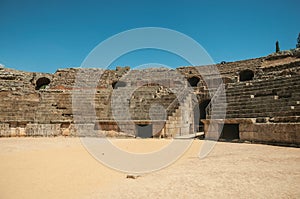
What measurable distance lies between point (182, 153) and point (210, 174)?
8.43ft

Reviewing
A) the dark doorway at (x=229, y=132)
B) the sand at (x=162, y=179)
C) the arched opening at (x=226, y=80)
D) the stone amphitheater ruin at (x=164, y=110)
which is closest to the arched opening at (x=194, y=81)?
the arched opening at (x=226, y=80)

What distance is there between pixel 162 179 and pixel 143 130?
25.0ft

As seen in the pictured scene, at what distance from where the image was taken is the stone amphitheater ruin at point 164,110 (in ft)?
27.3

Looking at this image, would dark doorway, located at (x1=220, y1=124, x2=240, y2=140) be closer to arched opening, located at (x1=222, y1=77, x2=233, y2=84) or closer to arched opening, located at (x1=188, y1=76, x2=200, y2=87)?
arched opening, located at (x1=222, y1=77, x2=233, y2=84)

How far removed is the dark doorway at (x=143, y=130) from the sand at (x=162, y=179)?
5.92 m

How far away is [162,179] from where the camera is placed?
3.94 metres

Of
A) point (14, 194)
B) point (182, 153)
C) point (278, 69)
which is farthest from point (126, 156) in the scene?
point (278, 69)

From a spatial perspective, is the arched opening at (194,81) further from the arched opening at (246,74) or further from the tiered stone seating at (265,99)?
the tiered stone seating at (265,99)

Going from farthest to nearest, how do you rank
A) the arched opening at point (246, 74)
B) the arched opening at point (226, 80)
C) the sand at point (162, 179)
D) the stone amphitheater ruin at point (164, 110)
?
1. the arched opening at point (246, 74)
2. the arched opening at point (226, 80)
3. the stone amphitheater ruin at point (164, 110)
4. the sand at point (162, 179)

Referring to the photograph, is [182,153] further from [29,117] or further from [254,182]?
[29,117]

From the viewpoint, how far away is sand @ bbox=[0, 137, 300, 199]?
313 cm

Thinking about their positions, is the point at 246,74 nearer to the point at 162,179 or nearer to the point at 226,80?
the point at 226,80

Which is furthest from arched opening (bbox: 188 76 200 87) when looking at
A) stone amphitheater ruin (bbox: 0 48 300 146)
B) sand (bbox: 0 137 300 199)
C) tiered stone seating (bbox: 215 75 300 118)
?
sand (bbox: 0 137 300 199)

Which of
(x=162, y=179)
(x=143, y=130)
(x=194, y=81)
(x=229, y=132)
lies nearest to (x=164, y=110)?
(x=143, y=130)
